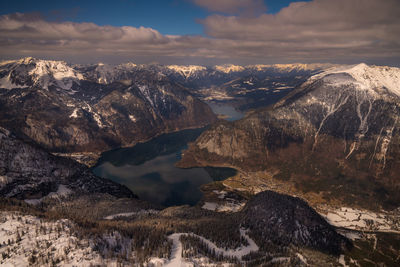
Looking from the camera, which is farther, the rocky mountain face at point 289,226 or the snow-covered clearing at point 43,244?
the rocky mountain face at point 289,226

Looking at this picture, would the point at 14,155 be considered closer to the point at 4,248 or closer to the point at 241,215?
the point at 4,248

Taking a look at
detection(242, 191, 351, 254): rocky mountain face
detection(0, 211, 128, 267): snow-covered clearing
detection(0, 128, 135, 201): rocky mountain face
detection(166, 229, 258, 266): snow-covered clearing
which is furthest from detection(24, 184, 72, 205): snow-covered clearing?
detection(242, 191, 351, 254): rocky mountain face

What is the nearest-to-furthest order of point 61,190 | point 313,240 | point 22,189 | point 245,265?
point 245,265, point 313,240, point 22,189, point 61,190

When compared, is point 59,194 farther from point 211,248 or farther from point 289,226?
point 289,226

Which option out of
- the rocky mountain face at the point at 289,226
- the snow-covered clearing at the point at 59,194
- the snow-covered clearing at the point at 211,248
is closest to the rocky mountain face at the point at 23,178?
the snow-covered clearing at the point at 59,194

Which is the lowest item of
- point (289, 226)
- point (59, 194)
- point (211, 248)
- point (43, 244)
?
point (59, 194)

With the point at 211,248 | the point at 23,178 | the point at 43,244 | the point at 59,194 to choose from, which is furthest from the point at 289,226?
the point at 23,178

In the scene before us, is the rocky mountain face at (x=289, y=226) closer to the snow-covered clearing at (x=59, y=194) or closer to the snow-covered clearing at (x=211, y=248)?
the snow-covered clearing at (x=211, y=248)

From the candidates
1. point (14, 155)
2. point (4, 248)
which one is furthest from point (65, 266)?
point (14, 155)

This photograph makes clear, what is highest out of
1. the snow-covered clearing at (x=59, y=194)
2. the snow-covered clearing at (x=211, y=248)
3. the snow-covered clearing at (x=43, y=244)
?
the snow-covered clearing at (x=43, y=244)
